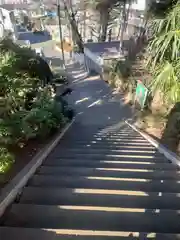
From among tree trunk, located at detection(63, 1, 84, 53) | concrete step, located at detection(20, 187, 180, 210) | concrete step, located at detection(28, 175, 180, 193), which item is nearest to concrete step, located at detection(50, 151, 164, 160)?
concrete step, located at detection(28, 175, 180, 193)

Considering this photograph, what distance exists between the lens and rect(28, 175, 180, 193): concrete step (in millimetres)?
3066

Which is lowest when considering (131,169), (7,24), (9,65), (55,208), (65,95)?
(65,95)

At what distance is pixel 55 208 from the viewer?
2420 millimetres

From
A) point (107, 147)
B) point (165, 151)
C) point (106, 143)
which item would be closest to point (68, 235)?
point (165, 151)

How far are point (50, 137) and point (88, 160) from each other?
6.78 ft

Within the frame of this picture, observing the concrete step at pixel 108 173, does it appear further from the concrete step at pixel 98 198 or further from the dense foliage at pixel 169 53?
the dense foliage at pixel 169 53

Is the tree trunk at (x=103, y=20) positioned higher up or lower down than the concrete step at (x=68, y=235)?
higher up

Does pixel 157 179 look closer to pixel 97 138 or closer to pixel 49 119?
pixel 49 119

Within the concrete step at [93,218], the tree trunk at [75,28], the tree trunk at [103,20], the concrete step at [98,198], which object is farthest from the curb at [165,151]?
the tree trunk at [103,20]

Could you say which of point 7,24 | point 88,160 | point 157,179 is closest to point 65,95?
point 88,160

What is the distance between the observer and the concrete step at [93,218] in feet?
7.34

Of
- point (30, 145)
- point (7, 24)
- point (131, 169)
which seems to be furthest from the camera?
point (7, 24)

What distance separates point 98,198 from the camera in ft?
8.86

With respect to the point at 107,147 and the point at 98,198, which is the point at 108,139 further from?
the point at 98,198
